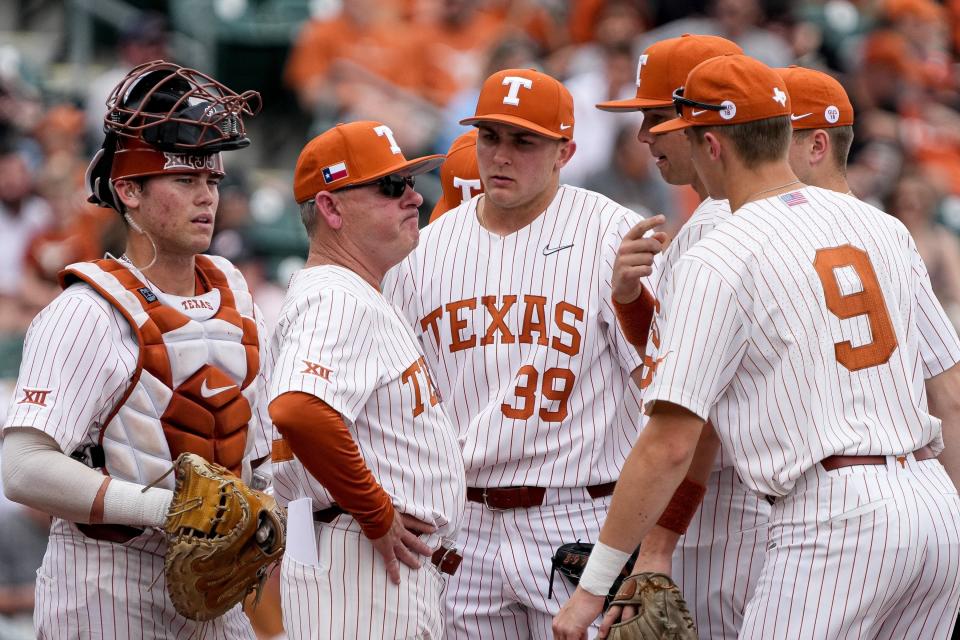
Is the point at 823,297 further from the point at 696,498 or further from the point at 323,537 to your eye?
the point at 323,537

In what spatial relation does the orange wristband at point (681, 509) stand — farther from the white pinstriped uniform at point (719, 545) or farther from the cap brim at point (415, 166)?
the cap brim at point (415, 166)

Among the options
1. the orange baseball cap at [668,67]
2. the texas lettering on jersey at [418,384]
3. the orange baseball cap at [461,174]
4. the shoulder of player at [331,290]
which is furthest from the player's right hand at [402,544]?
the orange baseball cap at [461,174]

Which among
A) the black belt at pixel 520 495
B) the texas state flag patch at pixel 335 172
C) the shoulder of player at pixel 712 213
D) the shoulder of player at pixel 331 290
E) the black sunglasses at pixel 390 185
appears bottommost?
the black belt at pixel 520 495

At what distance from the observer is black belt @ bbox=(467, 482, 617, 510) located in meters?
4.30

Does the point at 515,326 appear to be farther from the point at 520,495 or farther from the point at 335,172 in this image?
the point at 335,172

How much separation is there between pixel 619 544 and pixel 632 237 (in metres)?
0.91

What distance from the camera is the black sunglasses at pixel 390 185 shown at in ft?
12.9

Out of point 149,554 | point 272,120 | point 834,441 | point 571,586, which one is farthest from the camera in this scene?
point 272,120

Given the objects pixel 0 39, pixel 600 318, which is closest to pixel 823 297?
pixel 600 318

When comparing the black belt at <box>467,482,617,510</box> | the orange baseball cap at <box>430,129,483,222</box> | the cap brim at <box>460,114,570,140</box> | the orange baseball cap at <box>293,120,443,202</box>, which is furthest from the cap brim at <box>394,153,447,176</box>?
the black belt at <box>467,482,617,510</box>

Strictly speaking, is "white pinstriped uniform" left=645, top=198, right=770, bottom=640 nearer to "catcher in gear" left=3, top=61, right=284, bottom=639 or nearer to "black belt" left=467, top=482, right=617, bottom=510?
"black belt" left=467, top=482, right=617, bottom=510

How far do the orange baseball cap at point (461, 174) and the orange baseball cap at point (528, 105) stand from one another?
2.24ft

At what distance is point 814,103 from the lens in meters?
4.32

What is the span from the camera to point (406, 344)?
3.91 meters
